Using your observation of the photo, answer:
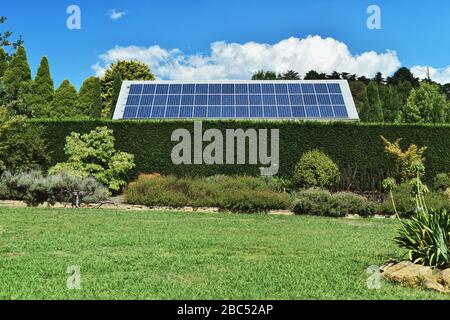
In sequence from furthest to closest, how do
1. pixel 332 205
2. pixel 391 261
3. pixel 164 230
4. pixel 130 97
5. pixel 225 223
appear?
1. pixel 130 97
2. pixel 332 205
3. pixel 225 223
4. pixel 164 230
5. pixel 391 261

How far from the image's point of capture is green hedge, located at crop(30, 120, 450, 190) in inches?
808

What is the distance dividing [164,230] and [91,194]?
6.55 meters

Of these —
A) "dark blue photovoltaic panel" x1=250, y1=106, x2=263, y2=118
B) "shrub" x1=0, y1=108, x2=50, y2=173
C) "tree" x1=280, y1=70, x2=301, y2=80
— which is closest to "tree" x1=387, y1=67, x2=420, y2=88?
"tree" x1=280, y1=70, x2=301, y2=80

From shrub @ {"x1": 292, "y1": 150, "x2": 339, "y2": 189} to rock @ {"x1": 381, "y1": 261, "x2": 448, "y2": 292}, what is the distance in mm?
11994

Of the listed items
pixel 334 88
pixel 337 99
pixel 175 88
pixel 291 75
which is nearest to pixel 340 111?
pixel 337 99

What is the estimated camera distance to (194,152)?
20750mm

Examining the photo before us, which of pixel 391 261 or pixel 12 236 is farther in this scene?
pixel 12 236

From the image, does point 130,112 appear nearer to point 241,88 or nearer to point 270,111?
point 241,88

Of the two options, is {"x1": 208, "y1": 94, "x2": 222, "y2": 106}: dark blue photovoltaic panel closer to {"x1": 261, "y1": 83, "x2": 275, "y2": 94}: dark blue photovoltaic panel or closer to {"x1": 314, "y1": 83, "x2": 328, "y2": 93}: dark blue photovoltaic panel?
{"x1": 261, "y1": 83, "x2": 275, "y2": 94}: dark blue photovoltaic panel

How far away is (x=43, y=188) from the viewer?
16859mm

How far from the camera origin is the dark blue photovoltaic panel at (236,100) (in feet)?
83.6
